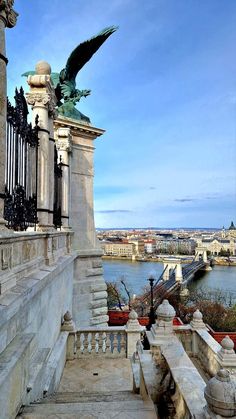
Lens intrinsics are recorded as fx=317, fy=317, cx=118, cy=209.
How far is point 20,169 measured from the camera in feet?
18.4

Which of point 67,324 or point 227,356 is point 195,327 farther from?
point 67,324

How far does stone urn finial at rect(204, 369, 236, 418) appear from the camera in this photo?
94.7 inches

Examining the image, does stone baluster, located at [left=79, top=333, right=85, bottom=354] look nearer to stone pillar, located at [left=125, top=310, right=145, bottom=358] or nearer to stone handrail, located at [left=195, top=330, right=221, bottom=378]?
stone pillar, located at [left=125, top=310, right=145, bottom=358]

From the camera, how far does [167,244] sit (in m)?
156

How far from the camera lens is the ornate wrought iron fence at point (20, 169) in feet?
16.0

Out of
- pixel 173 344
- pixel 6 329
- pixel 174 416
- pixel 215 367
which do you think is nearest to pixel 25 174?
pixel 6 329

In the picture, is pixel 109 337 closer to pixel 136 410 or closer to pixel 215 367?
pixel 215 367

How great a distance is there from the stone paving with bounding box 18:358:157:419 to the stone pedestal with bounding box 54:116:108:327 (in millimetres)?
2596

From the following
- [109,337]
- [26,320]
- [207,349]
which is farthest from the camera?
[109,337]

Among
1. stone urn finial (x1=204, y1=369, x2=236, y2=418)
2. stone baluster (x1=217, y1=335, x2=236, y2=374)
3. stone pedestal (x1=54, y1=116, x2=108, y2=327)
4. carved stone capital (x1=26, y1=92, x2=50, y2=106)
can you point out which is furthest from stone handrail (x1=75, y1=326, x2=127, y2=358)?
stone urn finial (x1=204, y1=369, x2=236, y2=418)

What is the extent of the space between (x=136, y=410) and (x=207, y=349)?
194 inches

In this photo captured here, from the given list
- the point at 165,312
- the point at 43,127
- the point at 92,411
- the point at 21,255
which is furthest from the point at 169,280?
the point at 92,411

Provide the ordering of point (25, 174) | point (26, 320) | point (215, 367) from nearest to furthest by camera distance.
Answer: point (26, 320), point (25, 174), point (215, 367)

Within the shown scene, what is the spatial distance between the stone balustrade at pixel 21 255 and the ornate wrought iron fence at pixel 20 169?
39 cm
